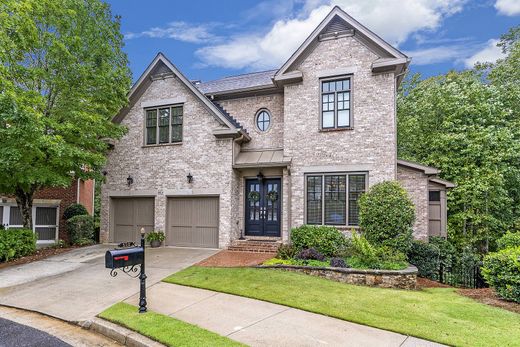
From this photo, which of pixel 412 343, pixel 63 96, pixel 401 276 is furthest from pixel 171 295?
pixel 63 96

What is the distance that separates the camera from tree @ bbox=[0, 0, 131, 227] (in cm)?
1032

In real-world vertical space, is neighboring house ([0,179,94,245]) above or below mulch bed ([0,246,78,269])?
above

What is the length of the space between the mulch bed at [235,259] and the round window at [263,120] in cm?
533

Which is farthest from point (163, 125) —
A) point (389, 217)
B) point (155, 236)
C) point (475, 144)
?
point (475, 144)

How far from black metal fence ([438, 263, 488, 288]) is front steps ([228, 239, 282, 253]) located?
575 centimetres

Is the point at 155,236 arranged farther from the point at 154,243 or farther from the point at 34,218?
the point at 34,218

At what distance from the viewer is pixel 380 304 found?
679 cm

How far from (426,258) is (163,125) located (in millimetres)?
11578

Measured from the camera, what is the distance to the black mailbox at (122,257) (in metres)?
5.83

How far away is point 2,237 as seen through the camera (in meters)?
11.3

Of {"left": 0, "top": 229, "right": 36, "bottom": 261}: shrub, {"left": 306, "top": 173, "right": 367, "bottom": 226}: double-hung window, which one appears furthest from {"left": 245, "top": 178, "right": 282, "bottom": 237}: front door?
{"left": 0, "top": 229, "right": 36, "bottom": 261}: shrub

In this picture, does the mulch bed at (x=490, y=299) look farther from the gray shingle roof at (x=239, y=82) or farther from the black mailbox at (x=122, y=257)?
the gray shingle roof at (x=239, y=82)

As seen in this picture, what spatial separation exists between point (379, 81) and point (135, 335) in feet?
36.0

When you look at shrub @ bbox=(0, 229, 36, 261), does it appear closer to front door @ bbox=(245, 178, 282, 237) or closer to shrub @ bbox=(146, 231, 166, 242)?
shrub @ bbox=(146, 231, 166, 242)
